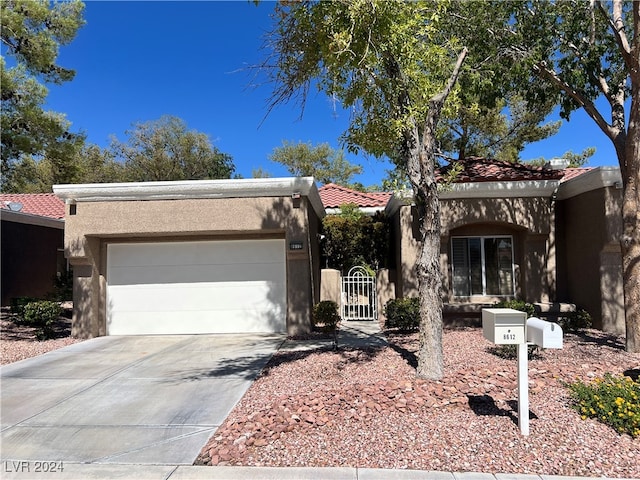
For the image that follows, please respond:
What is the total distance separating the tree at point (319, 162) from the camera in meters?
34.6

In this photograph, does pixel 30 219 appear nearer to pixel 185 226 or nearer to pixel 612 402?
pixel 185 226

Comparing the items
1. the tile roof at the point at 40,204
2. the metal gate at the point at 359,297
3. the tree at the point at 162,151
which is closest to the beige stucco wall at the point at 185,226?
the metal gate at the point at 359,297

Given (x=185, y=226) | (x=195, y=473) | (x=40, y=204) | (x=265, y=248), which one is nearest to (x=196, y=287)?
(x=185, y=226)

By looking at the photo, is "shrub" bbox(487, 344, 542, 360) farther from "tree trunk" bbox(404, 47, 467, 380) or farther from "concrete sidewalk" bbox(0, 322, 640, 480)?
"concrete sidewalk" bbox(0, 322, 640, 480)

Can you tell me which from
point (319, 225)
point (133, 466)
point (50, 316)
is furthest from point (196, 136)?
point (133, 466)

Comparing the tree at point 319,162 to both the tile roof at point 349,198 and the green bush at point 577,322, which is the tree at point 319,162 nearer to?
the tile roof at point 349,198

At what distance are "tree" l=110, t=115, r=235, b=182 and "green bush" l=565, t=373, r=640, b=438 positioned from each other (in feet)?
87.6

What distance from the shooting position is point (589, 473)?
153 inches

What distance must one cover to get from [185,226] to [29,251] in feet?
31.9

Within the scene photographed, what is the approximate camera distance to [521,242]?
1199 cm

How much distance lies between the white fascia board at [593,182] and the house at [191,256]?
6.38 meters

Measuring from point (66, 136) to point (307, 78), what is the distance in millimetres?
7266

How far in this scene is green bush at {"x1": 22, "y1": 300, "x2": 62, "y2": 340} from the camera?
10594mm

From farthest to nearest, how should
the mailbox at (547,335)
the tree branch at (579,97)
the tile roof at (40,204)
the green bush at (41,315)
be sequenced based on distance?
the tile roof at (40,204) < the green bush at (41,315) < the tree branch at (579,97) < the mailbox at (547,335)
